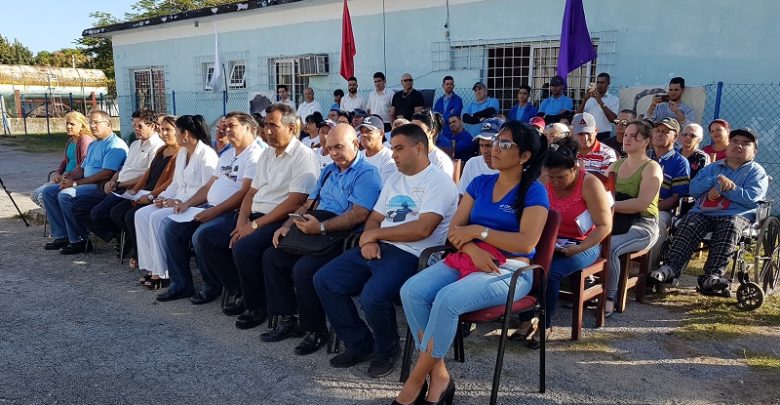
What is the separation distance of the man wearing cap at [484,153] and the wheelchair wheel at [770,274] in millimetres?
2318

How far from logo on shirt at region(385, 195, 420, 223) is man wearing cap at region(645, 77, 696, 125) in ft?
15.6

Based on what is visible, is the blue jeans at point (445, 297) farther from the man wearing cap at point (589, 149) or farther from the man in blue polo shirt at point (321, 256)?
the man wearing cap at point (589, 149)

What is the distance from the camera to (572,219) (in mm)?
3834

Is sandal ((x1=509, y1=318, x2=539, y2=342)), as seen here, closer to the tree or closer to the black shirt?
the black shirt

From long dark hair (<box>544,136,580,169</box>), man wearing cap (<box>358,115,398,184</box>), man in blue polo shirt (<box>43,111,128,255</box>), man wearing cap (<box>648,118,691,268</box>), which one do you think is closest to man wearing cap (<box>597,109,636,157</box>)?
man wearing cap (<box>648,118,691,268</box>)

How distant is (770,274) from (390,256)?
3385 millimetres

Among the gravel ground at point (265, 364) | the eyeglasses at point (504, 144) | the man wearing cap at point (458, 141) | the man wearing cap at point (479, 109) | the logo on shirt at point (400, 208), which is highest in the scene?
the man wearing cap at point (479, 109)

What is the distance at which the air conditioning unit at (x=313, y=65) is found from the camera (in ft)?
38.9

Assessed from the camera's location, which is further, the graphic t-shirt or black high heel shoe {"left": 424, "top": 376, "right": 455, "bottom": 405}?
the graphic t-shirt

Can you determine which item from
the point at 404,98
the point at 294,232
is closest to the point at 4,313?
the point at 294,232

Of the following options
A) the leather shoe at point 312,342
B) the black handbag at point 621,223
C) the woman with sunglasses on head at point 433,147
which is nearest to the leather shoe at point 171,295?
the leather shoe at point 312,342

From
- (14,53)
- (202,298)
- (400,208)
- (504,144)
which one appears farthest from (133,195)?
(14,53)

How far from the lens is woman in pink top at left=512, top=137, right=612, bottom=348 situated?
3703mm

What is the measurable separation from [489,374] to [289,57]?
10.4 meters
